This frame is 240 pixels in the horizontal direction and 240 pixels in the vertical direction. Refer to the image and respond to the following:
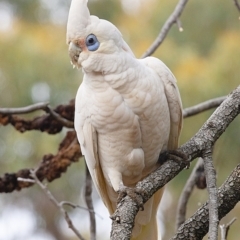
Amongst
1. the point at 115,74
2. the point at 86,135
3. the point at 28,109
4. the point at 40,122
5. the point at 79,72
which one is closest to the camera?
the point at 115,74

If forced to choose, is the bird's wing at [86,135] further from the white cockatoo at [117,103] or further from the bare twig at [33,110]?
the bare twig at [33,110]

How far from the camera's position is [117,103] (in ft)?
5.14

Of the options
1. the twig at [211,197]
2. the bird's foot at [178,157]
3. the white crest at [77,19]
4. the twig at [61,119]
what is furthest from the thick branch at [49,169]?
the twig at [211,197]

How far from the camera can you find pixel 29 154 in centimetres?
364

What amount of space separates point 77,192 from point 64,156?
2.28 metres

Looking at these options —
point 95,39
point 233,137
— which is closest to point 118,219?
point 95,39

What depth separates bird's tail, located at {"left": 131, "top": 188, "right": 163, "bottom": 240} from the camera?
192 cm

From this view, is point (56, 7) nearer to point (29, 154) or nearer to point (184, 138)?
point (29, 154)

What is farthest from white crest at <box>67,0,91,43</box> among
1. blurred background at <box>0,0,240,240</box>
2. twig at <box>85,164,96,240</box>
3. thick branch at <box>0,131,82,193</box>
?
blurred background at <box>0,0,240,240</box>

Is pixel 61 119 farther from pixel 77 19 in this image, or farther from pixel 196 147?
pixel 196 147

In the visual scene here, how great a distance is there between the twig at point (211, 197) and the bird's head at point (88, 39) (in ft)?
1.34

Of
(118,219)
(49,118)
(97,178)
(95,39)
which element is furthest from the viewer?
(49,118)

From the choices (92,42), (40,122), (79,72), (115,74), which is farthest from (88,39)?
(79,72)

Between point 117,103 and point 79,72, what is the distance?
6.15ft
